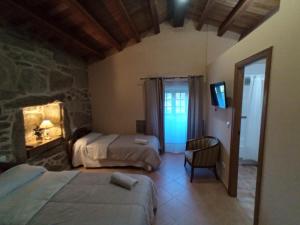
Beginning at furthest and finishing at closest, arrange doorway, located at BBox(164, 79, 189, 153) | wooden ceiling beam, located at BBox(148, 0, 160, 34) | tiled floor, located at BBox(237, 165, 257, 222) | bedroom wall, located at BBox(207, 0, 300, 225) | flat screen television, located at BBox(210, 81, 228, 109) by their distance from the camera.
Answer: doorway, located at BBox(164, 79, 189, 153) < wooden ceiling beam, located at BBox(148, 0, 160, 34) < flat screen television, located at BBox(210, 81, 228, 109) < tiled floor, located at BBox(237, 165, 257, 222) < bedroom wall, located at BBox(207, 0, 300, 225)

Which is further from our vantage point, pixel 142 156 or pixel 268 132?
pixel 142 156

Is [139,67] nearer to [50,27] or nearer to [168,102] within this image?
[168,102]

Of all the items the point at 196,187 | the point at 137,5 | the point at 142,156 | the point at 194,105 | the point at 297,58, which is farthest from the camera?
the point at 194,105

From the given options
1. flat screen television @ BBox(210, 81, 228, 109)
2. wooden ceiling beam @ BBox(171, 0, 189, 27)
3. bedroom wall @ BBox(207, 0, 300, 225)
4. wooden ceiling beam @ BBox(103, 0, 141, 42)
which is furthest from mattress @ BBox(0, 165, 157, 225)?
wooden ceiling beam @ BBox(171, 0, 189, 27)

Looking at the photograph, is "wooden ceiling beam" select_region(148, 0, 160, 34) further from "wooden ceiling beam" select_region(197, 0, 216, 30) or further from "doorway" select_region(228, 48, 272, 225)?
"doorway" select_region(228, 48, 272, 225)

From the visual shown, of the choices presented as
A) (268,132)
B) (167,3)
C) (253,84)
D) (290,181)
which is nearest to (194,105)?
(253,84)

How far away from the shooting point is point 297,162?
1377 mm

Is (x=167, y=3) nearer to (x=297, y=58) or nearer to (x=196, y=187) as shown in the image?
(x=297, y=58)

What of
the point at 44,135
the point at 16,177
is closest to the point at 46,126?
the point at 44,135

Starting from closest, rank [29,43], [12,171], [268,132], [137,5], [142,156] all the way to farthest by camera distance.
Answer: [268,132]
[12,171]
[29,43]
[137,5]
[142,156]

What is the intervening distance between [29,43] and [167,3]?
9.08 ft

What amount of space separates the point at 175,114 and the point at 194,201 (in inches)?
96.7

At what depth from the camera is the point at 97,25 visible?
122 inches

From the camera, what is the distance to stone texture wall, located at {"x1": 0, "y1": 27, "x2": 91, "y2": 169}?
7.62 feet
